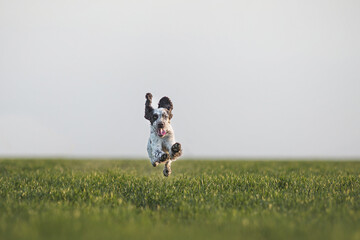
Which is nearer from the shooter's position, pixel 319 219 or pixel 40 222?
pixel 40 222

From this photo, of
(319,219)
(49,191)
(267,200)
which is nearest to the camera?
(319,219)

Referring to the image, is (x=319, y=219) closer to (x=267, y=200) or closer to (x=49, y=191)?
(x=267, y=200)

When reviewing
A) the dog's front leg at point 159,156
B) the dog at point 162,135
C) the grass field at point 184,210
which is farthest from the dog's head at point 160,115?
the grass field at point 184,210

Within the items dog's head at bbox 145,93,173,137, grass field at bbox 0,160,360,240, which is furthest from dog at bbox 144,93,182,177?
grass field at bbox 0,160,360,240

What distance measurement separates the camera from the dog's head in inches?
291

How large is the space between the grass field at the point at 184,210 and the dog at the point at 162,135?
3.37ft

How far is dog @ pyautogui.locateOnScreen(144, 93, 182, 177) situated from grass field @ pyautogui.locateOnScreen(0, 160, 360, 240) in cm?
103

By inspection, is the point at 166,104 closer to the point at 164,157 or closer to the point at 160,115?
the point at 160,115

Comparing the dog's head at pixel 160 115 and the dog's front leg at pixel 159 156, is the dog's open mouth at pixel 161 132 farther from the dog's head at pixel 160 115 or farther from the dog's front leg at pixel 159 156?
the dog's front leg at pixel 159 156

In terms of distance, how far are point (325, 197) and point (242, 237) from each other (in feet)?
12.5

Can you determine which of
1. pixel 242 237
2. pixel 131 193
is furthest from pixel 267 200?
pixel 131 193

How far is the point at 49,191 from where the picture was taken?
355 inches

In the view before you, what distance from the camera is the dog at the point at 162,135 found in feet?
24.1

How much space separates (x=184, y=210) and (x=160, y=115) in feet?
6.63
